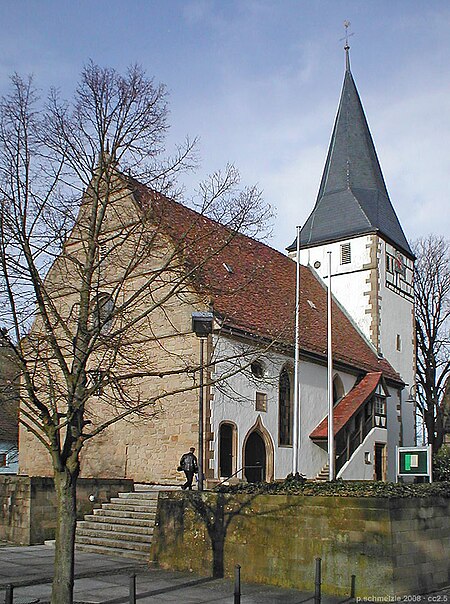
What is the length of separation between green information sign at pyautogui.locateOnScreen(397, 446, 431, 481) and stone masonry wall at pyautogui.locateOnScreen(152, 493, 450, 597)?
2.73 meters

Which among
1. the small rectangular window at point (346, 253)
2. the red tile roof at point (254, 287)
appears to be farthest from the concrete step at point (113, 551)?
the small rectangular window at point (346, 253)

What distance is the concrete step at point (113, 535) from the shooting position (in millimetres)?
15656

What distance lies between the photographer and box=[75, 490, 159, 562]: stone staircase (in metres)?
15.4

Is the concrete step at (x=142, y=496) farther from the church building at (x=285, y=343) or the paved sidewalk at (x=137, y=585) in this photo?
the paved sidewalk at (x=137, y=585)

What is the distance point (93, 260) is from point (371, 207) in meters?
27.0

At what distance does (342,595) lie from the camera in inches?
428

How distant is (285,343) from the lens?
11000 mm

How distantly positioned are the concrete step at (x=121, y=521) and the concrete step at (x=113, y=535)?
251 millimetres

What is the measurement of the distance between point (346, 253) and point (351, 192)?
3.19 meters

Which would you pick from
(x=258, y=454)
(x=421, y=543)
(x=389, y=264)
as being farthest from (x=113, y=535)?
(x=389, y=264)

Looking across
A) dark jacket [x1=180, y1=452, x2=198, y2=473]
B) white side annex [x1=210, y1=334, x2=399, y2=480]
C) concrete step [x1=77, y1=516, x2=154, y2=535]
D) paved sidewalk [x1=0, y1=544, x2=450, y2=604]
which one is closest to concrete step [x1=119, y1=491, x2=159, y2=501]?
dark jacket [x1=180, y1=452, x2=198, y2=473]

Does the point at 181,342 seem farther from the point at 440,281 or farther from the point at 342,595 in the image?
the point at 440,281

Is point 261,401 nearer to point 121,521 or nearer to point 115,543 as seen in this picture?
point 121,521

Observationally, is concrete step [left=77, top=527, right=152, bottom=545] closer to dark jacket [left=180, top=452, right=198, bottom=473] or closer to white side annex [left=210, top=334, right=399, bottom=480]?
dark jacket [left=180, top=452, right=198, bottom=473]
